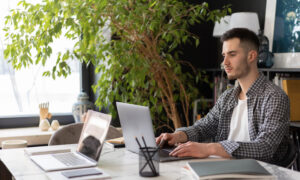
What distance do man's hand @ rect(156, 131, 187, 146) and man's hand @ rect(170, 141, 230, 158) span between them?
0.89 ft

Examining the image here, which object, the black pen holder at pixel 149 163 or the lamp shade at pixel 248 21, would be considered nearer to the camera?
the black pen holder at pixel 149 163

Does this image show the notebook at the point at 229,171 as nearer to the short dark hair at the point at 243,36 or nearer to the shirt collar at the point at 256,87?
the shirt collar at the point at 256,87

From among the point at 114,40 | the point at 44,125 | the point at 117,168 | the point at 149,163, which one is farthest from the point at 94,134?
the point at 44,125

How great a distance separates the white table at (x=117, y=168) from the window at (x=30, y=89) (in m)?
1.69

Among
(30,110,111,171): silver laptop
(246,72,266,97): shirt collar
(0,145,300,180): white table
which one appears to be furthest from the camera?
(246,72,266,97): shirt collar

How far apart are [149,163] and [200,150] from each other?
352mm

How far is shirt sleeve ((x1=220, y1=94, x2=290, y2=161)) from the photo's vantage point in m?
1.90

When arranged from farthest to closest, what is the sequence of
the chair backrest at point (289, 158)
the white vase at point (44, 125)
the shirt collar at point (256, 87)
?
the white vase at point (44, 125), the shirt collar at point (256, 87), the chair backrest at point (289, 158)

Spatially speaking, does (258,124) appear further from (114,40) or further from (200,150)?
(114,40)

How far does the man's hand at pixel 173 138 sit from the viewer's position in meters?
2.15

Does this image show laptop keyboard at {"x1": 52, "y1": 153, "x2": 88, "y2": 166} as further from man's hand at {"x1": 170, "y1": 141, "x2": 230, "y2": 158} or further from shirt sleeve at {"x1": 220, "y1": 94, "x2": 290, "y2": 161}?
shirt sleeve at {"x1": 220, "y1": 94, "x2": 290, "y2": 161}

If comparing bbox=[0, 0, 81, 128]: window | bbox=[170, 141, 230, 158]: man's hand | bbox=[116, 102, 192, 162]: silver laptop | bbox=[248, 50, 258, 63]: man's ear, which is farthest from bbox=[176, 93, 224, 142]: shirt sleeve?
bbox=[0, 0, 81, 128]: window

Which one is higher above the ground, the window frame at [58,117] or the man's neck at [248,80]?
the man's neck at [248,80]

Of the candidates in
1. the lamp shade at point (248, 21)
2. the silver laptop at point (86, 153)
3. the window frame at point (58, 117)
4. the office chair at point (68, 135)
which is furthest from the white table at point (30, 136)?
the lamp shade at point (248, 21)
